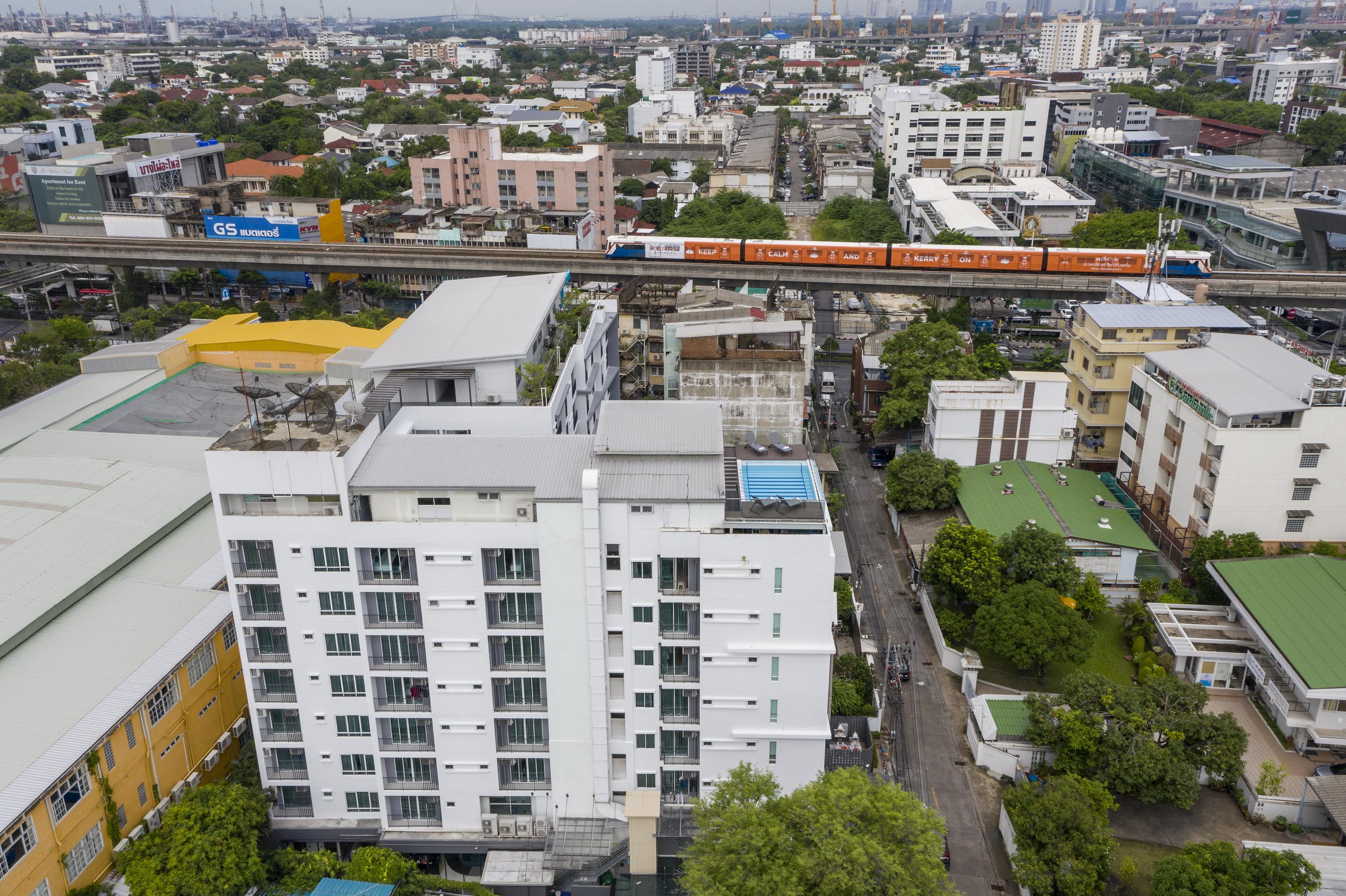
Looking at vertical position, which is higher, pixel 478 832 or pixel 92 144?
pixel 92 144

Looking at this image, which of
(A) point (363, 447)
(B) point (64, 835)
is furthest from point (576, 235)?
(B) point (64, 835)

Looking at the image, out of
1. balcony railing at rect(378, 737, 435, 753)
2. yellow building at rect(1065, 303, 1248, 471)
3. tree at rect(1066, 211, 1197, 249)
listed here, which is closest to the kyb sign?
balcony railing at rect(378, 737, 435, 753)

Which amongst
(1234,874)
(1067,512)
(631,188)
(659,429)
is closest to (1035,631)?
(1067,512)

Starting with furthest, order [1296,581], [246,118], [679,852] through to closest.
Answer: [246,118] < [1296,581] < [679,852]

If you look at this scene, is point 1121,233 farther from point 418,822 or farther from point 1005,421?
point 418,822

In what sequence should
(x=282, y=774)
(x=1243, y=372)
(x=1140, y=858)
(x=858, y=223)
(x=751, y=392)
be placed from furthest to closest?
1. (x=858, y=223)
2. (x=751, y=392)
3. (x=1243, y=372)
4. (x=282, y=774)
5. (x=1140, y=858)

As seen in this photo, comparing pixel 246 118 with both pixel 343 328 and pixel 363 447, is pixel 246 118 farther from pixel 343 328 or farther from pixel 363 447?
pixel 363 447
